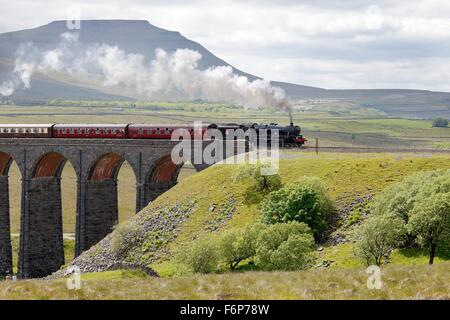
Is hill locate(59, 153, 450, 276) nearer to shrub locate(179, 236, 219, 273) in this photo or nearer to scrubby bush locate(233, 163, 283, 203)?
scrubby bush locate(233, 163, 283, 203)

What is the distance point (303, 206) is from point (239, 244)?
6950 mm

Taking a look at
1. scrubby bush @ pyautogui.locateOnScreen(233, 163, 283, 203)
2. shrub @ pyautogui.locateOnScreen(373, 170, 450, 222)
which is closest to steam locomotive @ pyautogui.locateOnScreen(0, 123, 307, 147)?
scrubby bush @ pyautogui.locateOnScreen(233, 163, 283, 203)

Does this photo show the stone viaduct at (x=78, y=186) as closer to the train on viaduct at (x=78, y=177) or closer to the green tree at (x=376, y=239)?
the train on viaduct at (x=78, y=177)

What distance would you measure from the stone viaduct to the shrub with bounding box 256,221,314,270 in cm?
2450

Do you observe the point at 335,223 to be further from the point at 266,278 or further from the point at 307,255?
the point at 266,278

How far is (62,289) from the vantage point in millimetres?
25078

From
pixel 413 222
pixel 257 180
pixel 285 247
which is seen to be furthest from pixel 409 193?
pixel 257 180

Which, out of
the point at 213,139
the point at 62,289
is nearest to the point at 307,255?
the point at 62,289

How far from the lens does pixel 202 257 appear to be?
47156 mm

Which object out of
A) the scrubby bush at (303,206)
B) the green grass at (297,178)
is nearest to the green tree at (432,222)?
the scrubby bush at (303,206)

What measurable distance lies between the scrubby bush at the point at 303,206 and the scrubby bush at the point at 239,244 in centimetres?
364

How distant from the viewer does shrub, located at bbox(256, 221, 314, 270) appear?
4412cm

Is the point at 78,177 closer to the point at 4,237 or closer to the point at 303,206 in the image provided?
the point at 4,237
